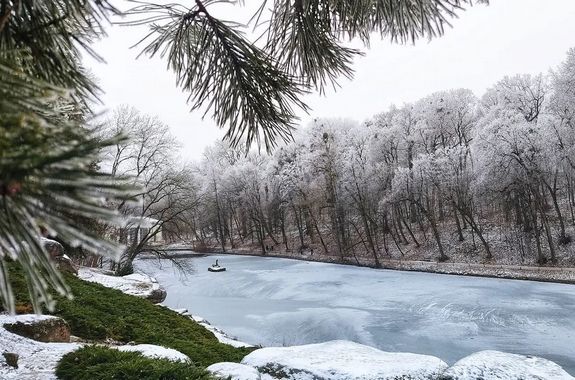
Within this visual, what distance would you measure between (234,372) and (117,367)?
129 centimetres

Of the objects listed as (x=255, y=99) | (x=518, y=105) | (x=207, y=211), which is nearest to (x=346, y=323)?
(x=255, y=99)

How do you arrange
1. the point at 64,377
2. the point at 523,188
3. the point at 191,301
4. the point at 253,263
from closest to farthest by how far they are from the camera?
the point at 64,377
the point at 191,301
the point at 523,188
the point at 253,263

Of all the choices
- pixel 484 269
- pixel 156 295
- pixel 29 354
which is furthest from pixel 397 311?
pixel 29 354

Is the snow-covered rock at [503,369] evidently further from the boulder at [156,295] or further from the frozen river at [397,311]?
the boulder at [156,295]

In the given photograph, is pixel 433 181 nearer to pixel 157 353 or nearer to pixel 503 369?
pixel 503 369

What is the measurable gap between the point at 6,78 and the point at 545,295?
60.2ft

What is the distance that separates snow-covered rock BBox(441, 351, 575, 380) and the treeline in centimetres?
1599

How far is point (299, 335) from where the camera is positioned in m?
13.2

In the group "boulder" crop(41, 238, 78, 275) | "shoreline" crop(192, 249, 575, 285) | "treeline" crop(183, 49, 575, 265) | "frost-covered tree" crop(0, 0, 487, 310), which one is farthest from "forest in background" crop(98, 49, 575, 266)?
"frost-covered tree" crop(0, 0, 487, 310)

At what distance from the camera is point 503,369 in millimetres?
5355

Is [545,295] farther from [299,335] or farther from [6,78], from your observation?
[6,78]

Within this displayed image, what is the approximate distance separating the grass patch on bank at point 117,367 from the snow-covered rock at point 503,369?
3.21m

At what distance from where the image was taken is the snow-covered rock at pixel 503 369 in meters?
5.22

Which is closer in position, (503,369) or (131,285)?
(503,369)
